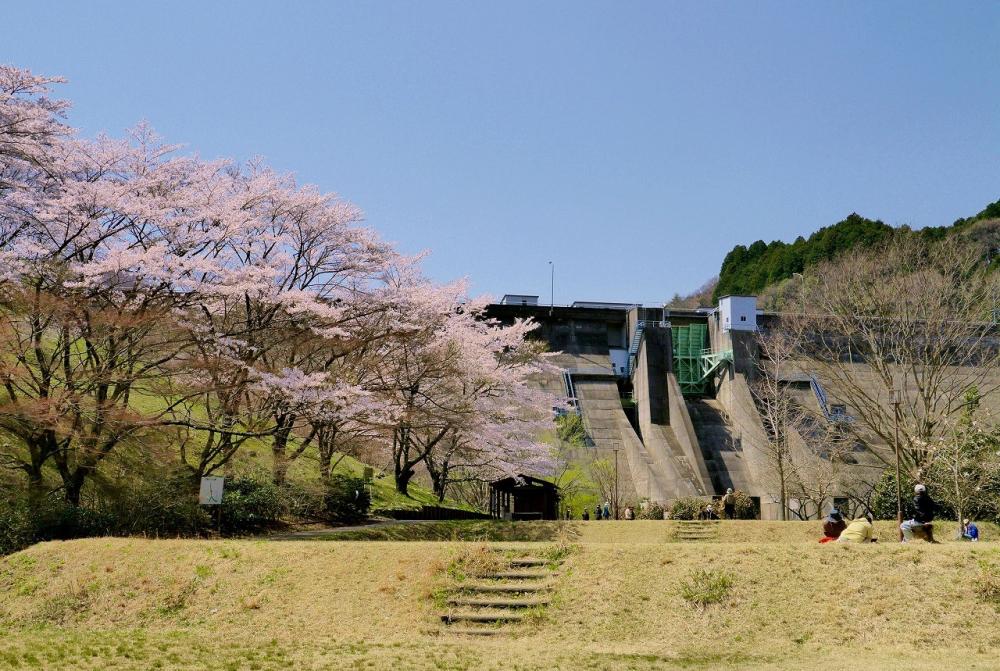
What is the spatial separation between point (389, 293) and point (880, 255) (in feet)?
61.2

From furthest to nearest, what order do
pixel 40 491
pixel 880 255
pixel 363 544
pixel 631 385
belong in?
pixel 631 385 → pixel 880 255 → pixel 40 491 → pixel 363 544

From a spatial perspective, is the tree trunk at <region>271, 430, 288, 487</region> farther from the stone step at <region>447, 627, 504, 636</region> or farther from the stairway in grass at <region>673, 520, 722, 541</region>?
the stone step at <region>447, 627, 504, 636</region>

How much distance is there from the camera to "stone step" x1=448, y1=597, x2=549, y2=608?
12945mm

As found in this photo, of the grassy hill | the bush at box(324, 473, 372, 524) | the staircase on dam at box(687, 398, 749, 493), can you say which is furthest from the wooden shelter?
the staircase on dam at box(687, 398, 749, 493)

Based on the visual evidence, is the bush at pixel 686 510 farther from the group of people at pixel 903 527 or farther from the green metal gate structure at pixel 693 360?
the green metal gate structure at pixel 693 360

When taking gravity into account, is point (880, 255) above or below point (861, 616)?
above

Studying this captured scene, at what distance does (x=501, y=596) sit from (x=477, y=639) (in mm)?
1504

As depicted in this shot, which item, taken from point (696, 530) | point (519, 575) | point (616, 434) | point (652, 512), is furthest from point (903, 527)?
point (616, 434)

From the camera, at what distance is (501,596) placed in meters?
13.4

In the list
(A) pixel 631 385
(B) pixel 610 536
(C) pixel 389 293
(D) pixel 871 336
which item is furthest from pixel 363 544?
(A) pixel 631 385

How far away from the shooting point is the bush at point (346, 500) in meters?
24.8

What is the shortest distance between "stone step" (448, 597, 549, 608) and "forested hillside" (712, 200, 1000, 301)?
203ft

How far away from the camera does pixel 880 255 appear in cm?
3269

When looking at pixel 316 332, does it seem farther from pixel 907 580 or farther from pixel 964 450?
pixel 964 450
